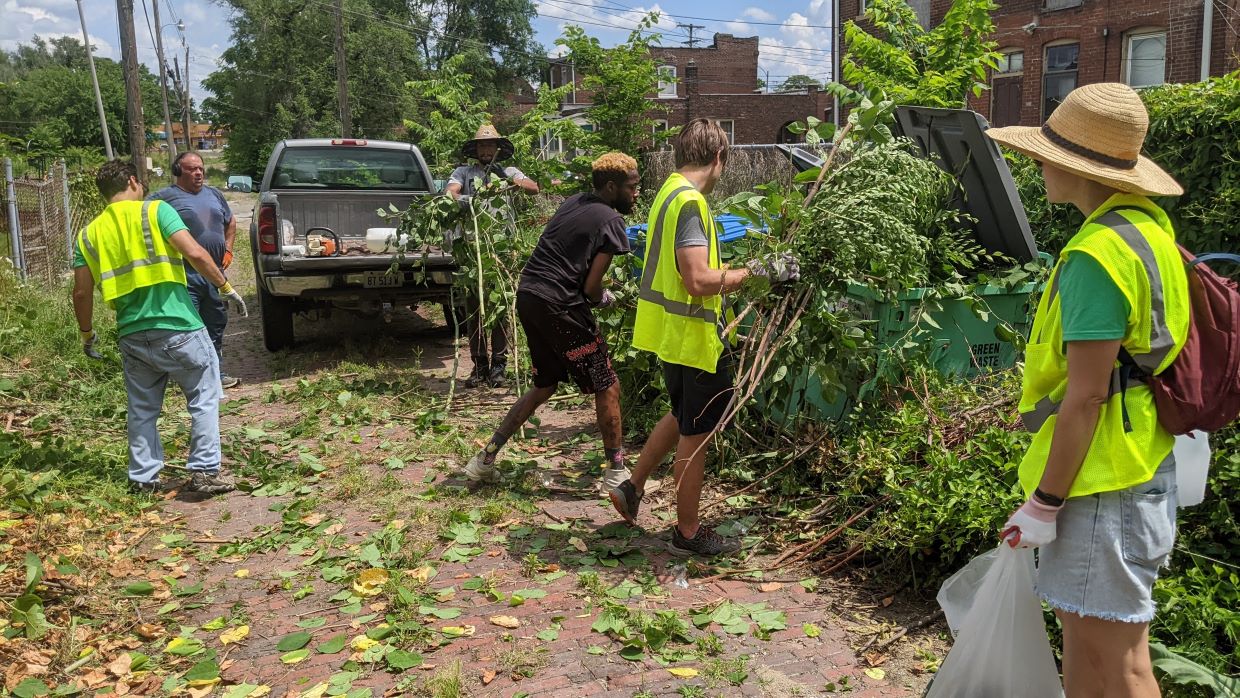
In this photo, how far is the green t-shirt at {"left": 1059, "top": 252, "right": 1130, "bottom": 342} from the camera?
202 cm

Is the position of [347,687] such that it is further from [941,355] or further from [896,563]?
[941,355]

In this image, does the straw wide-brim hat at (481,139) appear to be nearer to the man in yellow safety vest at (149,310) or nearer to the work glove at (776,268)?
the man in yellow safety vest at (149,310)

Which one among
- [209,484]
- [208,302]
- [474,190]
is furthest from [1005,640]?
[208,302]

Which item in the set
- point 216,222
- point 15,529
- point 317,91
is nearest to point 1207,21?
point 216,222

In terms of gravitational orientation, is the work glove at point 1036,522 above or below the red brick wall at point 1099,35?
below

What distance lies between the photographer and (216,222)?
797 cm

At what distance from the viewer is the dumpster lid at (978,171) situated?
191 inches

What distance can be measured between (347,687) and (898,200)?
3.13 metres

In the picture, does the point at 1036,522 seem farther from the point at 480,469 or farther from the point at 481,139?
the point at 481,139

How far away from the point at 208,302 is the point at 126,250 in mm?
2533

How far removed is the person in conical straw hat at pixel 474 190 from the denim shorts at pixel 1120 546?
222 inches

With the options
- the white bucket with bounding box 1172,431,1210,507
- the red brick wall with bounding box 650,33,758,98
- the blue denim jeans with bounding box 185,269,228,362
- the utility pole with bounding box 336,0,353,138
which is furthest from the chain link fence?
the red brick wall with bounding box 650,33,758,98

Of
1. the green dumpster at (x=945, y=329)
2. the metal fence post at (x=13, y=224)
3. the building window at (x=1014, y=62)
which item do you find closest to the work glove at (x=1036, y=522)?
the green dumpster at (x=945, y=329)

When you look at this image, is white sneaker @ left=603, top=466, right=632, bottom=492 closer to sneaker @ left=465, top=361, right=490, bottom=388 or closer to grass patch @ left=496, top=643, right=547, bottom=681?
grass patch @ left=496, top=643, right=547, bottom=681
